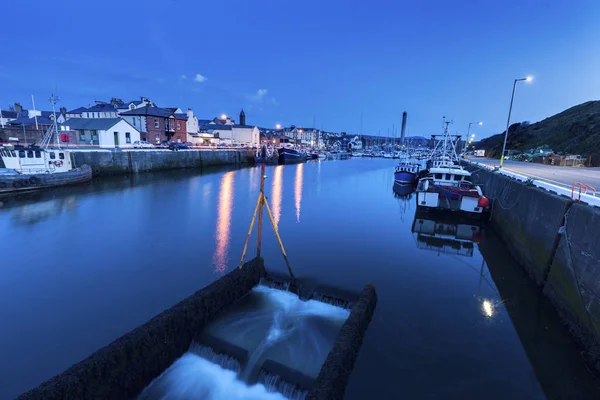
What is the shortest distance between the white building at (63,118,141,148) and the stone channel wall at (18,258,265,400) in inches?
2192

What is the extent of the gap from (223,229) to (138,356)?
45.9 ft

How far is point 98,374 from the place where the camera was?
20.6 feet

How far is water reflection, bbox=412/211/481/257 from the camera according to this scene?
60.8ft

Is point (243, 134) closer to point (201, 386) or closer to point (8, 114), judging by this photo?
point (8, 114)

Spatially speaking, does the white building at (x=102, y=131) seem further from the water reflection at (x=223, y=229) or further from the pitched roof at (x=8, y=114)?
the pitched roof at (x=8, y=114)

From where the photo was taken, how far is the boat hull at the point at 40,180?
1142 inches

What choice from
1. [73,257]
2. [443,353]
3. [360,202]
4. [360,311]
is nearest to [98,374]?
[360,311]

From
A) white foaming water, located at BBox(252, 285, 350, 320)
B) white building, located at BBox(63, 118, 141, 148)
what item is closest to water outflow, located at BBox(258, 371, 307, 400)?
white foaming water, located at BBox(252, 285, 350, 320)

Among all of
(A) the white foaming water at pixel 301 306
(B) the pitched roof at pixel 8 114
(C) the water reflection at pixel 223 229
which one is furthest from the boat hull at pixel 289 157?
(A) the white foaming water at pixel 301 306

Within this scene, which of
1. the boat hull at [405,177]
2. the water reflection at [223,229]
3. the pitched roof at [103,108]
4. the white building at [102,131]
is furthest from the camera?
the pitched roof at [103,108]

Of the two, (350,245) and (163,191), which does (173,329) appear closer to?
(350,245)

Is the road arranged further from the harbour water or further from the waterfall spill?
the waterfall spill

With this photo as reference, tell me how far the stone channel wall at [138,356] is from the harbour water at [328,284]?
95 centimetres

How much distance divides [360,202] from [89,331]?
1092 inches
